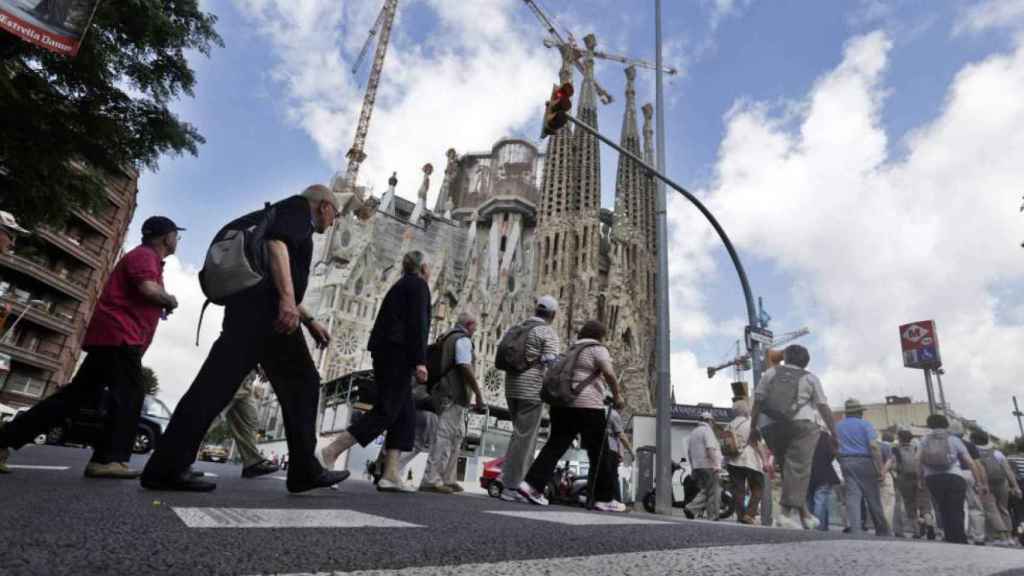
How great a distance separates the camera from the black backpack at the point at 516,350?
498 cm

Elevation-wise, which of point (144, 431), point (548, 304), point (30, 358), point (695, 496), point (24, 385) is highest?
point (30, 358)

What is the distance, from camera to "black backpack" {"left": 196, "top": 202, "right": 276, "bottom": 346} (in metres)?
2.80

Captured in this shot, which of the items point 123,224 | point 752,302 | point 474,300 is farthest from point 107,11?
point 474,300

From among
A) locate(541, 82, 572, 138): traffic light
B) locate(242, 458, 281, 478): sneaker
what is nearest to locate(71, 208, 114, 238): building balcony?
locate(541, 82, 572, 138): traffic light

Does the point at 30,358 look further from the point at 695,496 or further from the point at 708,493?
the point at 708,493

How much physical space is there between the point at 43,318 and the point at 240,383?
32424 mm

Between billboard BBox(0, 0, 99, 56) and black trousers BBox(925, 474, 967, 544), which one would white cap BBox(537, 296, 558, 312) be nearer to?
black trousers BBox(925, 474, 967, 544)

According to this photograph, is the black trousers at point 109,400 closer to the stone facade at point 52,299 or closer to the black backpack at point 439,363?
the black backpack at point 439,363

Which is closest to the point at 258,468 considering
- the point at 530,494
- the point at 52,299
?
the point at 530,494

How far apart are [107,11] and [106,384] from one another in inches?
305

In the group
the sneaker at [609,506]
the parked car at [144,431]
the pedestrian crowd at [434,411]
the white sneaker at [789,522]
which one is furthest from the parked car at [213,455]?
the white sneaker at [789,522]

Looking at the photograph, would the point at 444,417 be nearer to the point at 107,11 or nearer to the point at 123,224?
the point at 107,11

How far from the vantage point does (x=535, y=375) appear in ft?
16.8

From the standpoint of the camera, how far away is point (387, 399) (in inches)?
158
